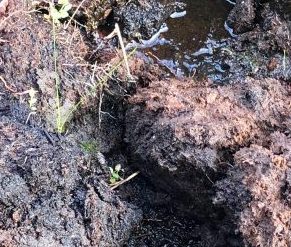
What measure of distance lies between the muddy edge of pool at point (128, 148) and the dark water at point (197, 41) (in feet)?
0.85

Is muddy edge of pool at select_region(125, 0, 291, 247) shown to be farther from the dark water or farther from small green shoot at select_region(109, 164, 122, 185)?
the dark water

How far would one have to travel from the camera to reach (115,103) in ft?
7.28

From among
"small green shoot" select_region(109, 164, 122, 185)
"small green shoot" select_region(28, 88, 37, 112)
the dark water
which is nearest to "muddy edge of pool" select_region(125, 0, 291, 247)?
A: "small green shoot" select_region(109, 164, 122, 185)

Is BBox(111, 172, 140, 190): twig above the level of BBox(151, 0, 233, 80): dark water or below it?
below

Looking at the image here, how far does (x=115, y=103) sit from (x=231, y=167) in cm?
67

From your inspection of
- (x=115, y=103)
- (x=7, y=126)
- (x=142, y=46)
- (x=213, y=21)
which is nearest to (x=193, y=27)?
(x=213, y=21)

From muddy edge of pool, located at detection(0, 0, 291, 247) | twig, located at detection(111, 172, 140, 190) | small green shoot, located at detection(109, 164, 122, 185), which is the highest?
muddy edge of pool, located at detection(0, 0, 291, 247)

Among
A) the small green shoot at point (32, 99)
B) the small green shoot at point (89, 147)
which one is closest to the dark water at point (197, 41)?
the small green shoot at point (89, 147)

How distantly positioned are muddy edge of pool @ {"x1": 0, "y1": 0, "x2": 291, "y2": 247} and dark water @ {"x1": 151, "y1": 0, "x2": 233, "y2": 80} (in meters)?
0.26

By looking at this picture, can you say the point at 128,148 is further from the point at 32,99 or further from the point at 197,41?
the point at 197,41

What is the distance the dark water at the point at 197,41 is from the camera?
2.56 metres

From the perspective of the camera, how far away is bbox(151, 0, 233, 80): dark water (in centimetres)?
256

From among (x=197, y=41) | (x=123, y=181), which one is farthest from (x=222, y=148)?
(x=197, y=41)

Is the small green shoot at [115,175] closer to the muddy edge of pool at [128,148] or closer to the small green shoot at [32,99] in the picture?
the muddy edge of pool at [128,148]
